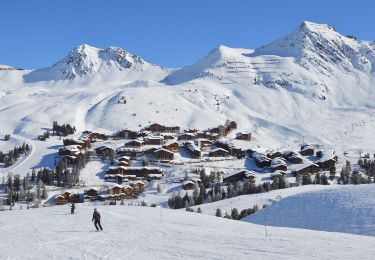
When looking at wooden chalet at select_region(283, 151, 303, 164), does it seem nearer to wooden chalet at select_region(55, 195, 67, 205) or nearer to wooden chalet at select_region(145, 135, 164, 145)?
wooden chalet at select_region(145, 135, 164, 145)

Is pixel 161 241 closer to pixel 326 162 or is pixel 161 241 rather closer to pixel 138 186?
pixel 138 186

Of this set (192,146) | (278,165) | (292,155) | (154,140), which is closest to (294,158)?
(292,155)

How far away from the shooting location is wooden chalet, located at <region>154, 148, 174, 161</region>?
122 meters

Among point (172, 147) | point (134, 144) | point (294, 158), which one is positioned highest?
point (134, 144)

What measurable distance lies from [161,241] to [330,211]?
25.1 meters

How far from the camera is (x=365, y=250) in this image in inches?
910

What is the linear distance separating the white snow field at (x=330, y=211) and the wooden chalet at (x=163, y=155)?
6691 centimetres

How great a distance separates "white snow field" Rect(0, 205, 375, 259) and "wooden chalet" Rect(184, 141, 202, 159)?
88.8 meters

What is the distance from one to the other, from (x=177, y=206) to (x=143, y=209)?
3680 centimetres

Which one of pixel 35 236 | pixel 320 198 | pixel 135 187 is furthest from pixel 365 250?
pixel 135 187

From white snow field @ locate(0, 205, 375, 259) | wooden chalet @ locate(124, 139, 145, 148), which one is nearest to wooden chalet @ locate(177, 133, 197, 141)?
wooden chalet @ locate(124, 139, 145, 148)

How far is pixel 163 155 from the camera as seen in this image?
4820 inches

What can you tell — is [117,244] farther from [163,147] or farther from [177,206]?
[163,147]

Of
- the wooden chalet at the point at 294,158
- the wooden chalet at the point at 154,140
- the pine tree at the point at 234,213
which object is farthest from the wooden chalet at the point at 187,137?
the pine tree at the point at 234,213
